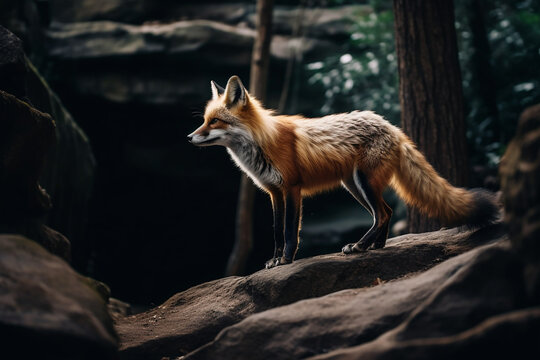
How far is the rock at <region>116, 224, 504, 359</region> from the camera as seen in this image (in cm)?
361

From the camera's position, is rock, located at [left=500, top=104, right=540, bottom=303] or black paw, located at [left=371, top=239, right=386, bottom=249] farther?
black paw, located at [left=371, top=239, right=386, bottom=249]

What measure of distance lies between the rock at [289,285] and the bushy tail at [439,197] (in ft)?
0.53

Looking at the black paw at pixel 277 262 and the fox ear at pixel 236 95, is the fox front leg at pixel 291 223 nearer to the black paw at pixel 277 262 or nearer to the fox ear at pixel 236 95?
the black paw at pixel 277 262

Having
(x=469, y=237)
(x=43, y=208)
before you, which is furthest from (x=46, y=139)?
(x=469, y=237)

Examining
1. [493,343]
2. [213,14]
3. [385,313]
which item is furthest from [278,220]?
[213,14]

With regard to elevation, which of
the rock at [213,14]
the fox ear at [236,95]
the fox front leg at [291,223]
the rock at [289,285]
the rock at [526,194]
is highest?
the rock at [213,14]

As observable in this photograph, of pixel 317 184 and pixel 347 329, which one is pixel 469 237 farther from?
pixel 347 329

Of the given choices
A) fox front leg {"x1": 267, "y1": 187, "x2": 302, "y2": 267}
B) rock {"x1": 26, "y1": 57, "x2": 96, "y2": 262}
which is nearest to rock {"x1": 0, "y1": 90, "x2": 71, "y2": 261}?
rock {"x1": 26, "y1": 57, "x2": 96, "y2": 262}

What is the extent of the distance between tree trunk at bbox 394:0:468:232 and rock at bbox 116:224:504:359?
1.31 m

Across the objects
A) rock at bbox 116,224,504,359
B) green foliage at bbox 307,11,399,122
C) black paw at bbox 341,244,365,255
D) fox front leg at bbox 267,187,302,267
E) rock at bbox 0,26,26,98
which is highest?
green foliage at bbox 307,11,399,122

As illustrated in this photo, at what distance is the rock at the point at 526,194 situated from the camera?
2.14 metres

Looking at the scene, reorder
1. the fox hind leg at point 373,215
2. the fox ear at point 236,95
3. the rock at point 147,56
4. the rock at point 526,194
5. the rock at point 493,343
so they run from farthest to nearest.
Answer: the rock at point 147,56 → the fox ear at point 236,95 → the fox hind leg at point 373,215 → the rock at point 526,194 → the rock at point 493,343

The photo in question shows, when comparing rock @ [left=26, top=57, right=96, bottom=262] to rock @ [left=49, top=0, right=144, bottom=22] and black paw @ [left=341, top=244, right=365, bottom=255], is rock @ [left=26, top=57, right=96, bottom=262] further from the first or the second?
rock @ [left=49, top=0, right=144, bottom=22]

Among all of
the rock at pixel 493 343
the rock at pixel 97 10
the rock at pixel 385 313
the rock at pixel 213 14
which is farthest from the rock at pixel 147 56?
the rock at pixel 493 343
